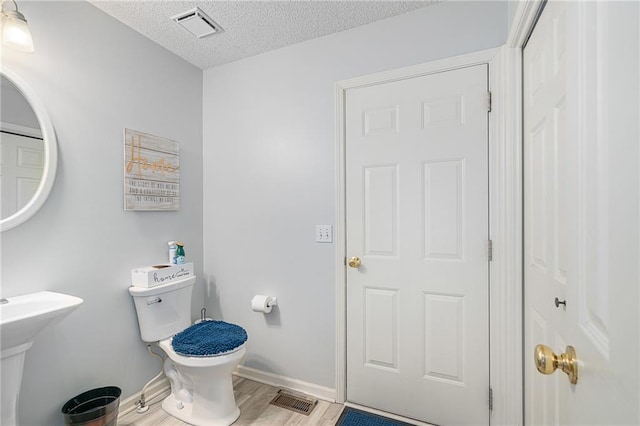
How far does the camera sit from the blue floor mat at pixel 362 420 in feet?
5.82

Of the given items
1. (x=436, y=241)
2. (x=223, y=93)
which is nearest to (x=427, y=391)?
(x=436, y=241)

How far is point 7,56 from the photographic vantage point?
1432 mm

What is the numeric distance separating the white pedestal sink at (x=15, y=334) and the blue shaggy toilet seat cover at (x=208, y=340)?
1.89 feet

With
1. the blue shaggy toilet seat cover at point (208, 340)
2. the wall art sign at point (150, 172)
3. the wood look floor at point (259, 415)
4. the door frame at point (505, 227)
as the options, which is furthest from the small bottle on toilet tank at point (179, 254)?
the door frame at point (505, 227)

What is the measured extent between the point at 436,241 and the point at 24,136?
2.15 metres

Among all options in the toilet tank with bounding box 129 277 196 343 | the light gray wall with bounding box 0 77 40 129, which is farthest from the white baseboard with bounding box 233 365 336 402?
the light gray wall with bounding box 0 77 40 129

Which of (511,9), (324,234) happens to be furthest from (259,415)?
(511,9)

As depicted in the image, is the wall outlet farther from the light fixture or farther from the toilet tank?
the light fixture

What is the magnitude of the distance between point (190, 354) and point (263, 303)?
0.59m

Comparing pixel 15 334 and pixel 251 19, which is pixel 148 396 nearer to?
pixel 15 334

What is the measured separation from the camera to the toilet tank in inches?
74.6

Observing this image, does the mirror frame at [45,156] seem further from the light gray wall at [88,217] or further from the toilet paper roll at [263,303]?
the toilet paper roll at [263,303]

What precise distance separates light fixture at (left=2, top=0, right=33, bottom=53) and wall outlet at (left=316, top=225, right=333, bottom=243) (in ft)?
5.46

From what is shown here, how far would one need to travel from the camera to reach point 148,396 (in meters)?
2.02
